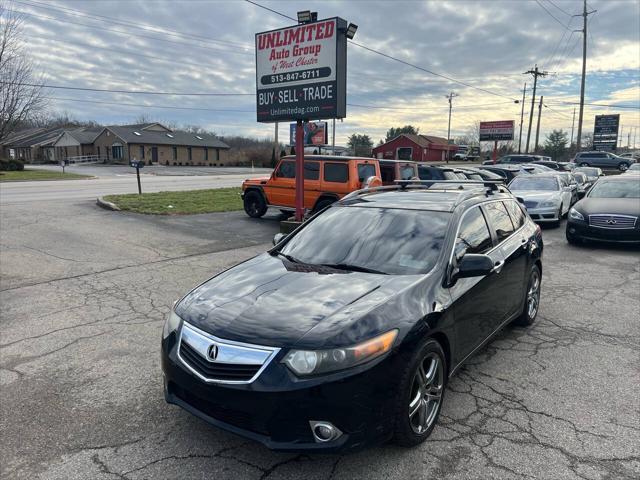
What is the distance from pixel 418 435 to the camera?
299 centimetres

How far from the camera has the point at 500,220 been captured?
16.0 feet

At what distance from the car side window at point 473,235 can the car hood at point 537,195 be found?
10218 millimetres

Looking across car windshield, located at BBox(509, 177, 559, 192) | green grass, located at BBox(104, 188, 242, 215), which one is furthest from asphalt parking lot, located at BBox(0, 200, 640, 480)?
car windshield, located at BBox(509, 177, 559, 192)

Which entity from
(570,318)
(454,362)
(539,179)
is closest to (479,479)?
(454,362)

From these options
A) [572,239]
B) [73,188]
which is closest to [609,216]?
[572,239]

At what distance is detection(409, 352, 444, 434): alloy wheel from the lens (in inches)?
117

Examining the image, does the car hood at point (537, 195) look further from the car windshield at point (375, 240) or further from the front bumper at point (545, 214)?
the car windshield at point (375, 240)

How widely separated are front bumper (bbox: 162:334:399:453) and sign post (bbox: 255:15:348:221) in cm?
859

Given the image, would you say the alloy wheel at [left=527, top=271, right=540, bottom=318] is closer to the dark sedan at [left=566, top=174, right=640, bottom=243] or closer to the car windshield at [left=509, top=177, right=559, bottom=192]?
the dark sedan at [left=566, top=174, right=640, bottom=243]

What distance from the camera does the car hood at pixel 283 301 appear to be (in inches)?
109

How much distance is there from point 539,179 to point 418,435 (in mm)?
14165

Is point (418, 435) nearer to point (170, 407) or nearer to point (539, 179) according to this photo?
point (170, 407)

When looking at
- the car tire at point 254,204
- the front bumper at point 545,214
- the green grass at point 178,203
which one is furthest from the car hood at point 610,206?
the green grass at point 178,203

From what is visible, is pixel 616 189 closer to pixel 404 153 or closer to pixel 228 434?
pixel 228 434
